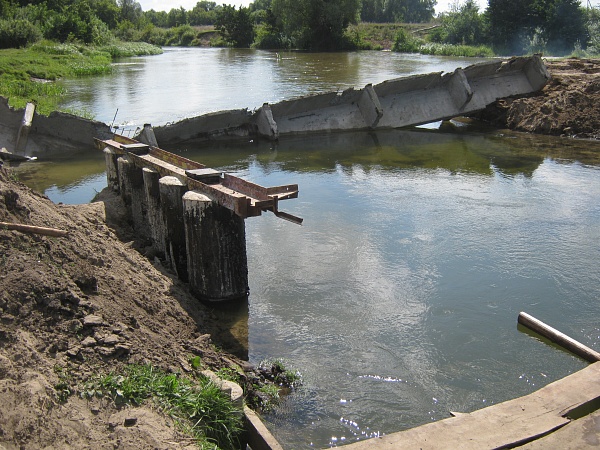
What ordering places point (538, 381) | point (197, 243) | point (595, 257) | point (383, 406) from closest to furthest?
point (383, 406), point (538, 381), point (197, 243), point (595, 257)

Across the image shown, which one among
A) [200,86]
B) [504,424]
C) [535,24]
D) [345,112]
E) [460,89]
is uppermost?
[535,24]

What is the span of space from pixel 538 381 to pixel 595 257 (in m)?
3.75

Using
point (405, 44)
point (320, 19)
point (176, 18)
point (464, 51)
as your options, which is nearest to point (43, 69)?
point (464, 51)

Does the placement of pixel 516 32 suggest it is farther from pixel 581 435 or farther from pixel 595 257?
pixel 581 435

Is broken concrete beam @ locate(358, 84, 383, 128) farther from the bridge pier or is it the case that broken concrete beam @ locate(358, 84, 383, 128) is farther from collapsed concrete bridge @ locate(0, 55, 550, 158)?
the bridge pier

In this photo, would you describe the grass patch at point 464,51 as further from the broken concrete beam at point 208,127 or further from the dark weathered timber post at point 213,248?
the dark weathered timber post at point 213,248

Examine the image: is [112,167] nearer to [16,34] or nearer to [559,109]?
[559,109]

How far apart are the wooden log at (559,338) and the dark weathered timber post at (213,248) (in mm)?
3373

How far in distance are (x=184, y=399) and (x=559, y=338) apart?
417 centimetres

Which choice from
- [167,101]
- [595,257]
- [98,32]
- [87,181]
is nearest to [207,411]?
[595,257]

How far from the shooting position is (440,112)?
19594 mm

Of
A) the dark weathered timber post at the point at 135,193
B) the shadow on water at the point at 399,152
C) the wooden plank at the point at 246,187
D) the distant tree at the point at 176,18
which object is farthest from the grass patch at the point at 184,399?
the distant tree at the point at 176,18

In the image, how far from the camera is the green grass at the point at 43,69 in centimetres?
2027

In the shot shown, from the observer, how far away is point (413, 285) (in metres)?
8.34
